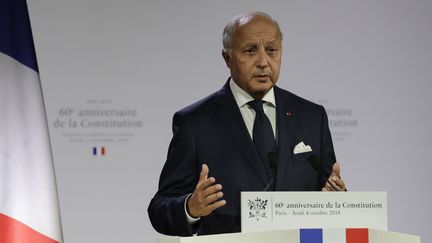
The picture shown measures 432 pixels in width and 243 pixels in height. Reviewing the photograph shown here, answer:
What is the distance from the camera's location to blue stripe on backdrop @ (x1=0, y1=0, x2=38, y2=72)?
10.8 feet

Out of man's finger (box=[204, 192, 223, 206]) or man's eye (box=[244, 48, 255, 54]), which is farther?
man's eye (box=[244, 48, 255, 54])

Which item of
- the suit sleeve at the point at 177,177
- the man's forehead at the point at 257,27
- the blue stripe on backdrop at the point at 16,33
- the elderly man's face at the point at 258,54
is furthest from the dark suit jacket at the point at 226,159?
the blue stripe on backdrop at the point at 16,33

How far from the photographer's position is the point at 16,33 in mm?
3340

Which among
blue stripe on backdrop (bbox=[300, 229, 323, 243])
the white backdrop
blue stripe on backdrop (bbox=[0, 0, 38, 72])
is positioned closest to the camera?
blue stripe on backdrop (bbox=[300, 229, 323, 243])

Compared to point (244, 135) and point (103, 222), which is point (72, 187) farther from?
point (244, 135)

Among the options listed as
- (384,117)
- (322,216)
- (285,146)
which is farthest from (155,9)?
(322,216)

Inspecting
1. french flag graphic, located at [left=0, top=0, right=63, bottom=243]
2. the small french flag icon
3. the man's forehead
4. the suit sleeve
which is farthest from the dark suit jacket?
the small french flag icon

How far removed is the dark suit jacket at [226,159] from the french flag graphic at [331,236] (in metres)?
0.51

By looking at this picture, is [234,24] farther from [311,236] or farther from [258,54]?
[311,236]

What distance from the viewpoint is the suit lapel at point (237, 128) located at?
10.1ft

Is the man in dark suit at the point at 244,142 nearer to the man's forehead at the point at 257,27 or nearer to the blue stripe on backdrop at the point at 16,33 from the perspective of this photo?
the man's forehead at the point at 257,27

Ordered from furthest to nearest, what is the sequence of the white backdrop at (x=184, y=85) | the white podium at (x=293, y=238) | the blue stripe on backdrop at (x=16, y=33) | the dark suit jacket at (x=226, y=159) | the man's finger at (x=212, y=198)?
1. the white backdrop at (x=184, y=85)
2. the blue stripe on backdrop at (x=16, y=33)
3. the dark suit jacket at (x=226, y=159)
4. the man's finger at (x=212, y=198)
5. the white podium at (x=293, y=238)

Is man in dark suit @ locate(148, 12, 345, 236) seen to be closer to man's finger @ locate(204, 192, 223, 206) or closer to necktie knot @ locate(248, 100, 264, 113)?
necktie knot @ locate(248, 100, 264, 113)

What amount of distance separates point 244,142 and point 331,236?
0.68m
